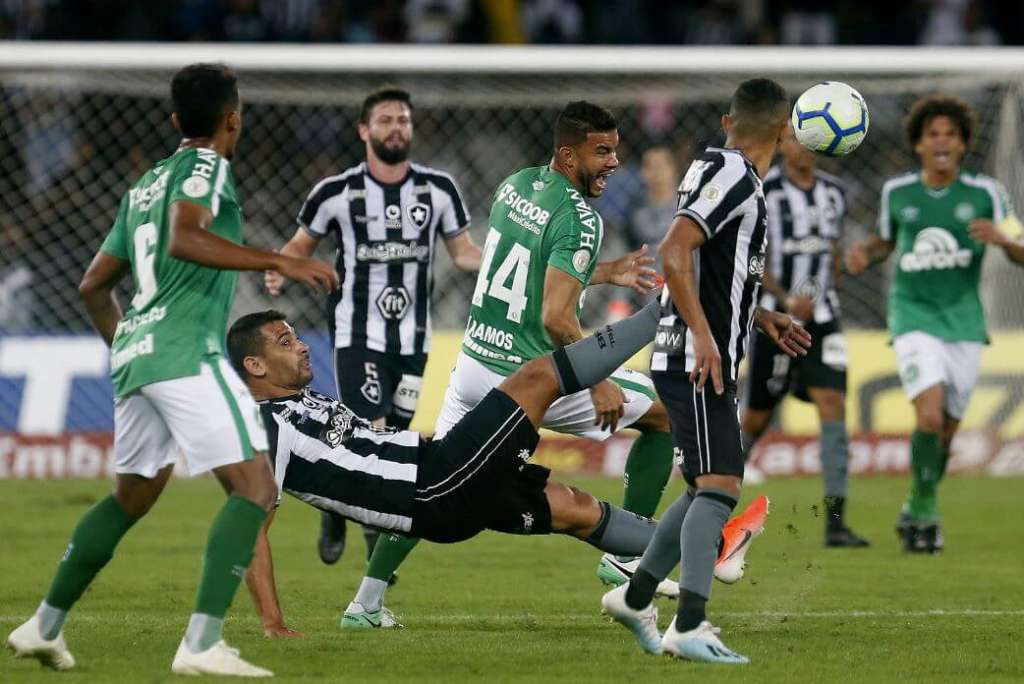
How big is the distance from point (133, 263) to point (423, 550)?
4.86 metres

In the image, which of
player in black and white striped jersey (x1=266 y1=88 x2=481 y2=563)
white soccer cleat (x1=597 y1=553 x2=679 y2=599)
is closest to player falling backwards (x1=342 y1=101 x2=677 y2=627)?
white soccer cleat (x1=597 y1=553 x2=679 y2=599)

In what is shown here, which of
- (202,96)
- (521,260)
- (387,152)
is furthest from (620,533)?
(387,152)

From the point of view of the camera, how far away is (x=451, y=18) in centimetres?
2022

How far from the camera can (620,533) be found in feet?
24.1

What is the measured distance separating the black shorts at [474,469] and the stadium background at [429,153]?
26.6 ft

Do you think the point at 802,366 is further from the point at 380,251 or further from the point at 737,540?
the point at 737,540

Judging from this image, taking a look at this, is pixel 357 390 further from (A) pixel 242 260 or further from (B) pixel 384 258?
(A) pixel 242 260

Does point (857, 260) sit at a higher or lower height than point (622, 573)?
higher

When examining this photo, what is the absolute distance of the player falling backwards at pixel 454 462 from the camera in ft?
23.0

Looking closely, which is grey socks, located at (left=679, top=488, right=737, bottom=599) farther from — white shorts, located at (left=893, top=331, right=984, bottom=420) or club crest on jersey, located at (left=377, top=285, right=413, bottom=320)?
white shorts, located at (left=893, top=331, right=984, bottom=420)

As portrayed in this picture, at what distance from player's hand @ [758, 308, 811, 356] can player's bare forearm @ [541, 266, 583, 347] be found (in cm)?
91

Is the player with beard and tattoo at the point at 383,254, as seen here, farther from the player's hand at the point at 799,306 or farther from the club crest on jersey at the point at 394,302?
the player's hand at the point at 799,306

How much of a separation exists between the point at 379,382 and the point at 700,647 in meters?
3.85

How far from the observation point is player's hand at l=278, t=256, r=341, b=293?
19.7 ft
